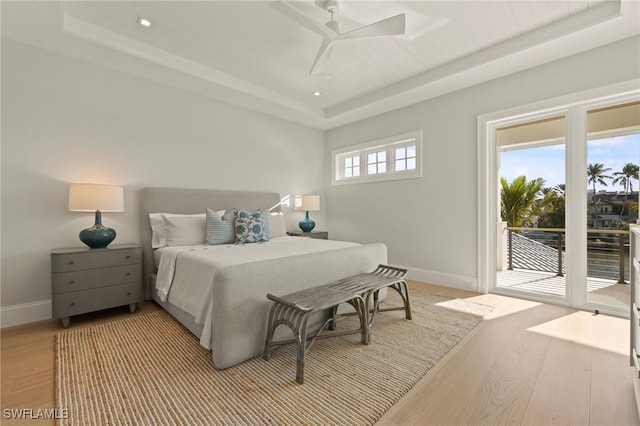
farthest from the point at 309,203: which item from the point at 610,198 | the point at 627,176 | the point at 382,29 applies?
the point at 627,176

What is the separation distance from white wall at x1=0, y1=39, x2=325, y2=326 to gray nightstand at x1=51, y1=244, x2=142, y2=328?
0.40 meters

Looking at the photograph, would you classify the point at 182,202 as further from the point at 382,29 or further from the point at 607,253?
the point at 607,253

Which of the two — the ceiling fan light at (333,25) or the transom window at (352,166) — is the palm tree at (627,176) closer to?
the ceiling fan light at (333,25)

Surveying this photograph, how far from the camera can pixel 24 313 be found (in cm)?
262

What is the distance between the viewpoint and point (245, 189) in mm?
4309

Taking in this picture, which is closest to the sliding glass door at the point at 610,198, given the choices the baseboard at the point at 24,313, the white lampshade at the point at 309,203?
the white lampshade at the point at 309,203

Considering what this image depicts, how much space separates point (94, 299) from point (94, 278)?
0.64ft

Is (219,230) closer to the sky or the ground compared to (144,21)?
closer to the ground

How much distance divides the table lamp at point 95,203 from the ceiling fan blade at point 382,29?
8.54ft

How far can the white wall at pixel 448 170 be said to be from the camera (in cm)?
282

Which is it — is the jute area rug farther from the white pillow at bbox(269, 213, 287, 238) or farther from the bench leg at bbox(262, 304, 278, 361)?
the white pillow at bbox(269, 213, 287, 238)

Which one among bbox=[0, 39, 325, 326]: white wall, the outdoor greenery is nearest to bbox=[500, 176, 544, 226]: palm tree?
the outdoor greenery

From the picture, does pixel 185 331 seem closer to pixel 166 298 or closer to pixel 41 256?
pixel 166 298

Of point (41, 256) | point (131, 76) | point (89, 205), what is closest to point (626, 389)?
point (89, 205)
